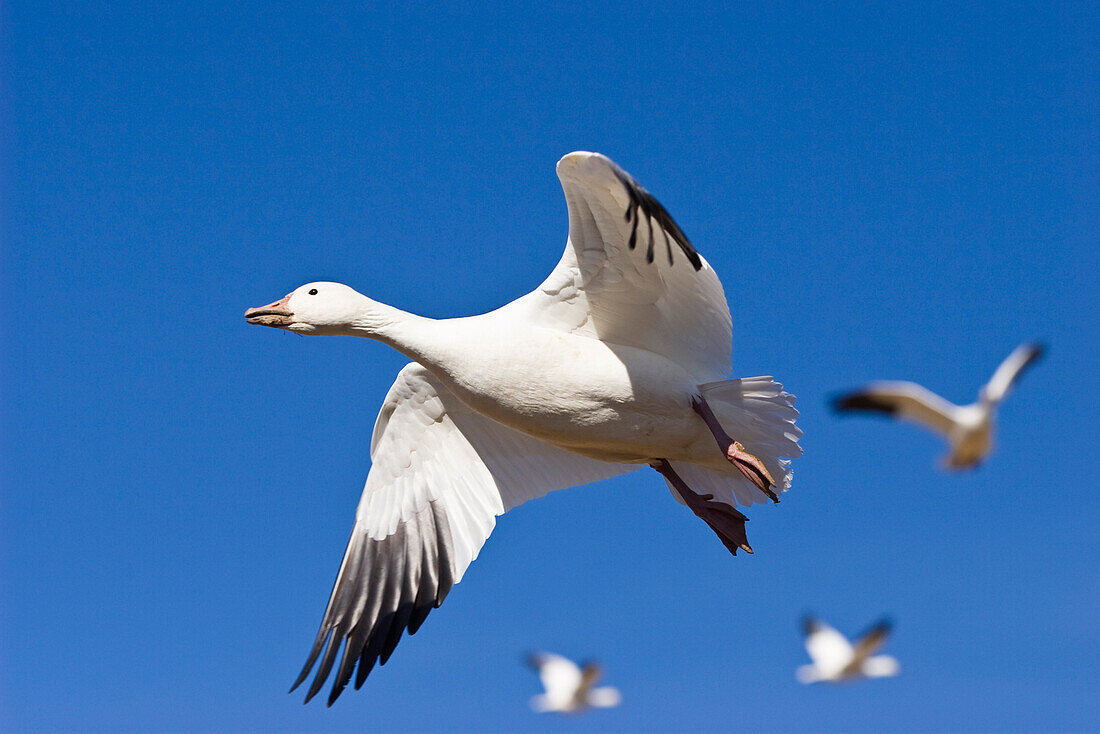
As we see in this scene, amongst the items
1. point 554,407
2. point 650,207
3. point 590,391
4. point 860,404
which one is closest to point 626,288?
point 590,391

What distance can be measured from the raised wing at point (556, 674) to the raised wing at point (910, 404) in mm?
7654

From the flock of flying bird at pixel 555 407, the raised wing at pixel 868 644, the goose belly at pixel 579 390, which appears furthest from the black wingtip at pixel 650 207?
the raised wing at pixel 868 644

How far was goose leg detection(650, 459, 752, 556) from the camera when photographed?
22.5 feet

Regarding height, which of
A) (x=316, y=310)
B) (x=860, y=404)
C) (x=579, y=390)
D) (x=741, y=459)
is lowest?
(x=741, y=459)

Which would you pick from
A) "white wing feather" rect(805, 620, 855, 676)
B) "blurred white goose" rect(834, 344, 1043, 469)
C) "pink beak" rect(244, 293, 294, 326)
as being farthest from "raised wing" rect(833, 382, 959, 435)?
"white wing feather" rect(805, 620, 855, 676)

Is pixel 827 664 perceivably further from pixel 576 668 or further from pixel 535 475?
pixel 535 475

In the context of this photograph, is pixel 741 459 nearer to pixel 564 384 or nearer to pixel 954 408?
pixel 564 384

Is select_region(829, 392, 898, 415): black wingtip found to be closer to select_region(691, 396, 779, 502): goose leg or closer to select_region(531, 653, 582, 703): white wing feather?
select_region(691, 396, 779, 502): goose leg

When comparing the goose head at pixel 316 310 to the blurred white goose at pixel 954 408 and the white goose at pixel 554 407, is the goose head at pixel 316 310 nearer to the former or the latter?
the white goose at pixel 554 407

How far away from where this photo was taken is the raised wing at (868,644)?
14039mm

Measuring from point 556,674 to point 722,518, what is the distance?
9.38m

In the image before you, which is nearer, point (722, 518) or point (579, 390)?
point (579, 390)

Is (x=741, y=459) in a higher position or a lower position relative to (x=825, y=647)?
lower

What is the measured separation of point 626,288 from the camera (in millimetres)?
6336
